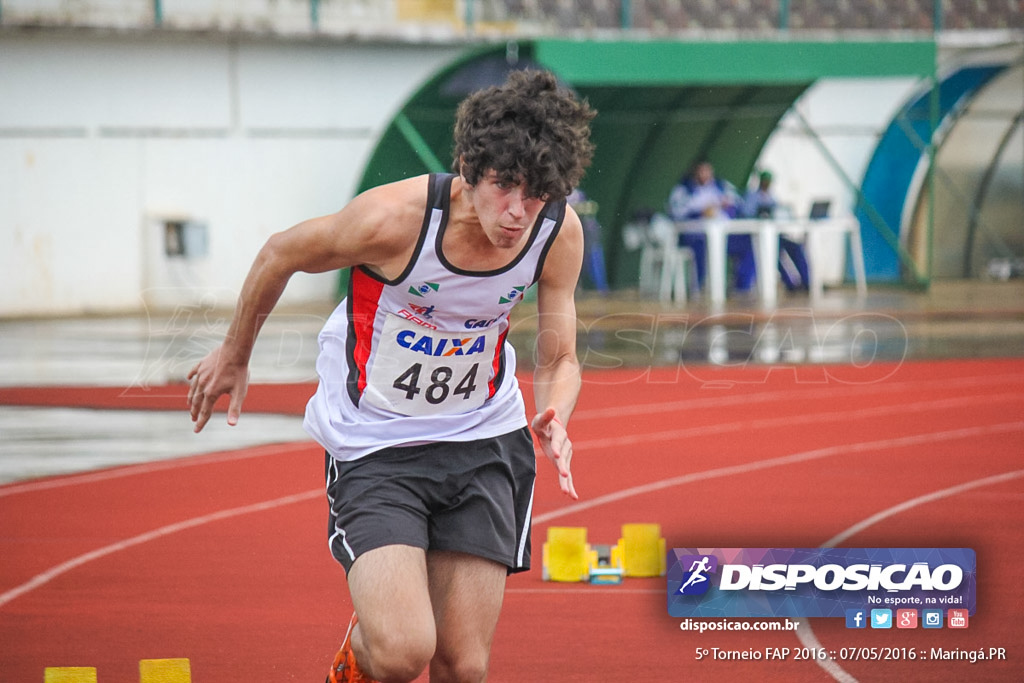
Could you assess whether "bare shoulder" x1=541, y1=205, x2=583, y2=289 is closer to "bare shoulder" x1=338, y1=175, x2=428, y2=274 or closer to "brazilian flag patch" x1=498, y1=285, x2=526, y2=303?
"brazilian flag patch" x1=498, y1=285, x2=526, y2=303

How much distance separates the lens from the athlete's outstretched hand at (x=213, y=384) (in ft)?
12.5

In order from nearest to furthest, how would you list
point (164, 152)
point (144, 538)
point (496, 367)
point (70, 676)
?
1. point (496, 367)
2. point (70, 676)
3. point (144, 538)
4. point (164, 152)

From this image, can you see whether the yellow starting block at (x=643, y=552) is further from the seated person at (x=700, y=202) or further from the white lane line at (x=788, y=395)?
the seated person at (x=700, y=202)

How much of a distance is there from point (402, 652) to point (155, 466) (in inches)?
214

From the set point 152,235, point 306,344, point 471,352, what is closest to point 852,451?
point 471,352

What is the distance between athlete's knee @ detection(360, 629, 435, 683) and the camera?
3.43 metres

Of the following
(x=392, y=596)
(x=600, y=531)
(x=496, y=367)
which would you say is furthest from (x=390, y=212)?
(x=600, y=531)

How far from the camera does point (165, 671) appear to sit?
160 inches

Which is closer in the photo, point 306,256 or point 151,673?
point 306,256

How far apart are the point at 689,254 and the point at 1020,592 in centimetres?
1422

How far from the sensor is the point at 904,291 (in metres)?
22.1

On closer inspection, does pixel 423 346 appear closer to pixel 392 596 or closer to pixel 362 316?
pixel 362 316

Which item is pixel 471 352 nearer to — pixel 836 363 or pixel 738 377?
pixel 738 377

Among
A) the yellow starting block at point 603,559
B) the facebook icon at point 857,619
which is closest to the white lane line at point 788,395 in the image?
the yellow starting block at point 603,559
